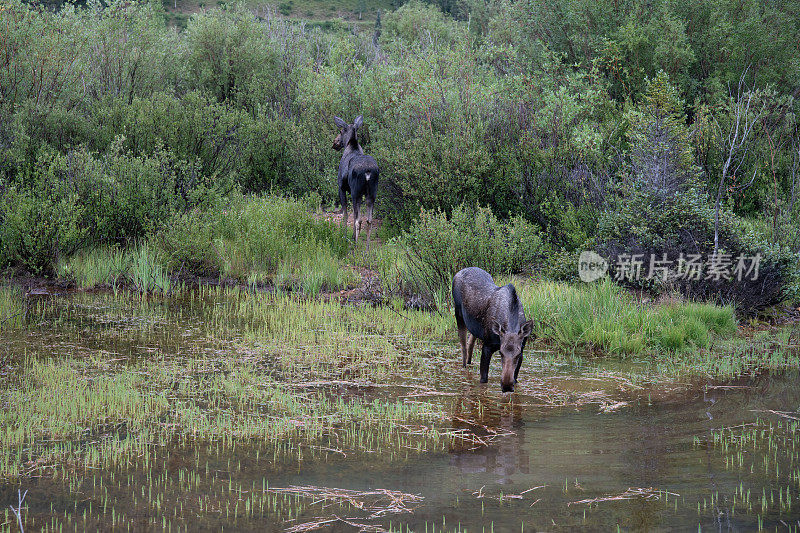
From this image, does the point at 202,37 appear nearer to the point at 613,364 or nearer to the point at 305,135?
→ the point at 305,135

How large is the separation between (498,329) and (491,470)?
77.4 inches

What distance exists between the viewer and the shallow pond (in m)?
5.36

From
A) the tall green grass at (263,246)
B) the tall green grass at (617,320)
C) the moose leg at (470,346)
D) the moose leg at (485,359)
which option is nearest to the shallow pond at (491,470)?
the moose leg at (485,359)

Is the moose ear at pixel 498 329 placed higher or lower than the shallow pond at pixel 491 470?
higher

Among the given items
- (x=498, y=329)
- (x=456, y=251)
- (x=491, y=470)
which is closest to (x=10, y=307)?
(x=456, y=251)

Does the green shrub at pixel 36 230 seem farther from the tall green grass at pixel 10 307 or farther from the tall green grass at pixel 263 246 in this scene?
the tall green grass at pixel 263 246

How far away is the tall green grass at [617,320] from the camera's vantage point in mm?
10789

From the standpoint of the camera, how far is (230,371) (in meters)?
9.44

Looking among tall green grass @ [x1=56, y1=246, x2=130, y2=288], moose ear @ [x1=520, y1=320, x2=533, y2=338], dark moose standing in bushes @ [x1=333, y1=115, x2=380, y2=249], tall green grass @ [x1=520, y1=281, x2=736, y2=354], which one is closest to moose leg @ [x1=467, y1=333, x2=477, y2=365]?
moose ear @ [x1=520, y1=320, x2=533, y2=338]

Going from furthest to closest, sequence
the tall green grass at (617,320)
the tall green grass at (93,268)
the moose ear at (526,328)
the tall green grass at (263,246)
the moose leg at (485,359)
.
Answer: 1. the tall green grass at (263,246)
2. the tall green grass at (93,268)
3. the tall green grass at (617,320)
4. the moose leg at (485,359)
5. the moose ear at (526,328)

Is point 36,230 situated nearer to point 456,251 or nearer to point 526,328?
point 456,251

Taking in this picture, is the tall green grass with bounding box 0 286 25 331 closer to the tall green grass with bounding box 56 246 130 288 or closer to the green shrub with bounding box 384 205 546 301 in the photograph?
the tall green grass with bounding box 56 246 130 288

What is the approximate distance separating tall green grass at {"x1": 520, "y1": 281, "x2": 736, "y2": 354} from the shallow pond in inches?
53.5

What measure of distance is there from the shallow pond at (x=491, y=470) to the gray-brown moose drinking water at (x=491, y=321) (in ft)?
1.59
